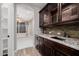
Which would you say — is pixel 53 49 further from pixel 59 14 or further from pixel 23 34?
pixel 59 14

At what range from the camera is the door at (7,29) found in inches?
81.4

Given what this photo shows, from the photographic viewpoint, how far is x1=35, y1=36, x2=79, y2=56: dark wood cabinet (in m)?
1.62

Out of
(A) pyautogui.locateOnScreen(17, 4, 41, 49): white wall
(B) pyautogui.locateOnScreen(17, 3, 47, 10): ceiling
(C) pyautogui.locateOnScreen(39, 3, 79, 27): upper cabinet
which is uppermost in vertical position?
(B) pyautogui.locateOnScreen(17, 3, 47, 10): ceiling

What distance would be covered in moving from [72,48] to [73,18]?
2.20 feet

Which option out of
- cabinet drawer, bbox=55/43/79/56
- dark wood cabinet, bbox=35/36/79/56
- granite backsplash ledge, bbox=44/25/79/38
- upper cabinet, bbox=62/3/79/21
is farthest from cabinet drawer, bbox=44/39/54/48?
upper cabinet, bbox=62/3/79/21

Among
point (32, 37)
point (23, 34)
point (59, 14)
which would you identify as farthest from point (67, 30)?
point (23, 34)

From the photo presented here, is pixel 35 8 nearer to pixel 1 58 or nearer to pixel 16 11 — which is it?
pixel 16 11

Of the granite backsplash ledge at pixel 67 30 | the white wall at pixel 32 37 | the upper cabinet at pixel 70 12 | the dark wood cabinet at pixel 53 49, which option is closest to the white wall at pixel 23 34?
the white wall at pixel 32 37

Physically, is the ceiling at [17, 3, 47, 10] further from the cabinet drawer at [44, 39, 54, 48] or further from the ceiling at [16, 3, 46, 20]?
the cabinet drawer at [44, 39, 54, 48]

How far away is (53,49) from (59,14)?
813mm

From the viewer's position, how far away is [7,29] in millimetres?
2096

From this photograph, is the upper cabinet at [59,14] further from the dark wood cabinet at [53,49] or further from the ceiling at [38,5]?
the dark wood cabinet at [53,49]

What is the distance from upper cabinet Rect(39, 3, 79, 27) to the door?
0.57 m

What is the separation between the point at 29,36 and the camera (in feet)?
7.01
